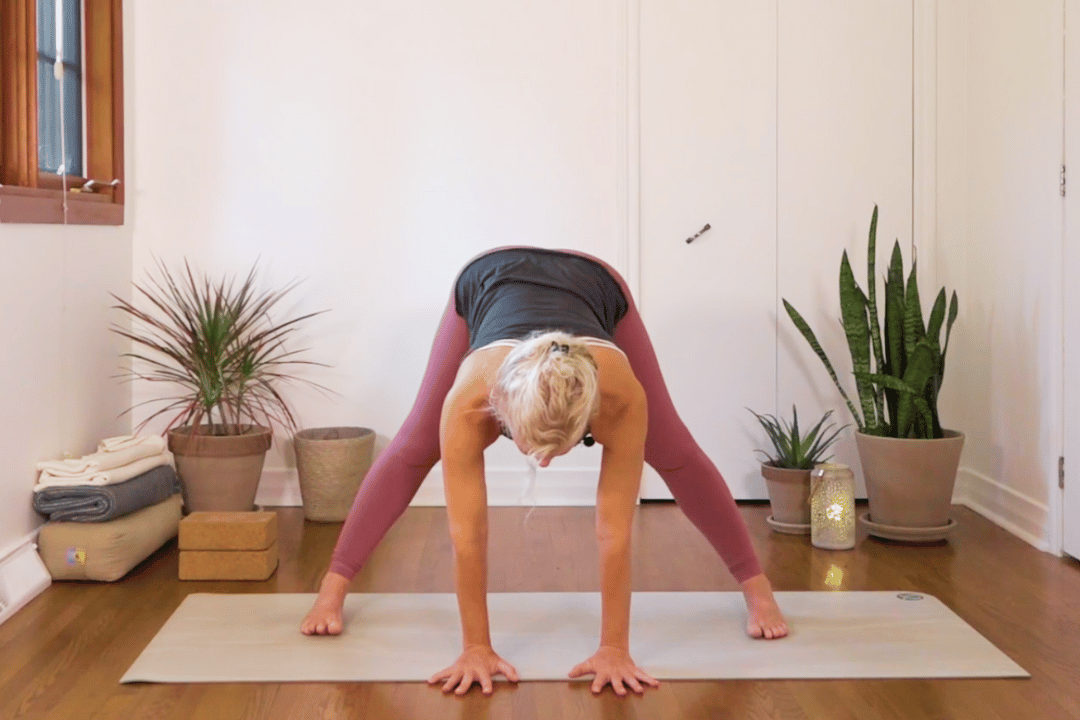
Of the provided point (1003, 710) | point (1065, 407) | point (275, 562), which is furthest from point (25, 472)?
point (1065, 407)

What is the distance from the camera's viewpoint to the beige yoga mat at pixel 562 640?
2418mm

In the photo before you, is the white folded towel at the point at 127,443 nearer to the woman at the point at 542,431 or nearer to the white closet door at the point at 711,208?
the woman at the point at 542,431

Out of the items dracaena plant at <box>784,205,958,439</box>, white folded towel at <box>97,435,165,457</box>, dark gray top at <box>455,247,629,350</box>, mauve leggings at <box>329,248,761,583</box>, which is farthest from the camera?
dracaena plant at <box>784,205,958,439</box>

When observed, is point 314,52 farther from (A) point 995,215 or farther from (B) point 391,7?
(A) point 995,215

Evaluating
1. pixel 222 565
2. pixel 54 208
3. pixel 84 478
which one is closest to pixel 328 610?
pixel 222 565

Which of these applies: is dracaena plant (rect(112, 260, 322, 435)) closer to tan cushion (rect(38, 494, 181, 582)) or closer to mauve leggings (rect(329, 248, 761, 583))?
tan cushion (rect(38, 494, 181, 582))

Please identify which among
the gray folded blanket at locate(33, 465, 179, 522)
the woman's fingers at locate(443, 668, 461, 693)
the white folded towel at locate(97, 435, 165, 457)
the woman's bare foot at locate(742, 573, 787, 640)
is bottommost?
the woman's fingers at locate(443, 668, 461, 693)

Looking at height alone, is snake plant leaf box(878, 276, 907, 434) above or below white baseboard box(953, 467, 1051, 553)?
above

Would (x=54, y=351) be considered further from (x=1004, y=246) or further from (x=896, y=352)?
(x=1004, y=246)

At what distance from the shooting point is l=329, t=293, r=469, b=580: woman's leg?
2.61 meters

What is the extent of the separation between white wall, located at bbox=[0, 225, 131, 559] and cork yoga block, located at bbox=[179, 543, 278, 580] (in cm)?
45

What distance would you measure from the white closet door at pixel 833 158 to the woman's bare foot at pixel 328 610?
208 cm

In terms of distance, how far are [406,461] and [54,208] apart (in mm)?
1502

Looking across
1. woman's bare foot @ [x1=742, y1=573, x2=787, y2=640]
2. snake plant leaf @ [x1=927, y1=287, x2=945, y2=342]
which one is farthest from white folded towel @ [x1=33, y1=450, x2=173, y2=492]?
snake plant leaf @ [x1=927, y1=287, x2=945, y2=342]
